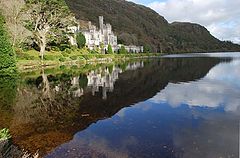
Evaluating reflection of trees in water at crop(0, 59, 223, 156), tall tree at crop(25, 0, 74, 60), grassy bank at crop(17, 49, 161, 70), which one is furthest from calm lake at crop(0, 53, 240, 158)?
tall tree at crop(25, 0, 74, 60)

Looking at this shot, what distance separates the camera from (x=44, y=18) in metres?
71.2

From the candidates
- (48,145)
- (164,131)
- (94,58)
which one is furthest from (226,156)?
(94,58)

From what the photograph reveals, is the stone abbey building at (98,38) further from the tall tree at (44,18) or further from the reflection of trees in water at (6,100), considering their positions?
the reflection of trees in water at (6,100)

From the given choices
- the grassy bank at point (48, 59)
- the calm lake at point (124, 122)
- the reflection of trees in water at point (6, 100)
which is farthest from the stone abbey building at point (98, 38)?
the calm lake at point (124, 122)

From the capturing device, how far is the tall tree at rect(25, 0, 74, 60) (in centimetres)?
6894

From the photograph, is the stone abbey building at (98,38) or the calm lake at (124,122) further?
the stone abbey building at (98,38)

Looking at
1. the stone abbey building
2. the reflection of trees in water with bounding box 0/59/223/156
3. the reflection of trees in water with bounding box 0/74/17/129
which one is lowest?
the reflection of trees in water with bounding box 0/59/223/156

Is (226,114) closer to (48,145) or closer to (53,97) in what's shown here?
(48,145)

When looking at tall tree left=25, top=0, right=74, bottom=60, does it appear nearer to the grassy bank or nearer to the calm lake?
the grassy bank

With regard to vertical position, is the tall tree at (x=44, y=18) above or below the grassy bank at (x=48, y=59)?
above

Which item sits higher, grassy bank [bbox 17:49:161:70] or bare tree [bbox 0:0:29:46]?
bare tree [bbox 0:0:29:46]

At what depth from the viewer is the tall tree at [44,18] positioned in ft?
226

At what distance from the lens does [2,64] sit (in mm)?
47969

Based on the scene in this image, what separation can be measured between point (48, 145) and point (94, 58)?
80987mm
